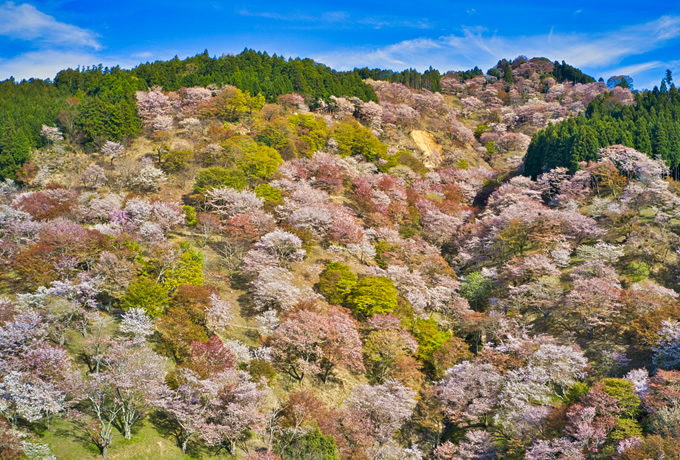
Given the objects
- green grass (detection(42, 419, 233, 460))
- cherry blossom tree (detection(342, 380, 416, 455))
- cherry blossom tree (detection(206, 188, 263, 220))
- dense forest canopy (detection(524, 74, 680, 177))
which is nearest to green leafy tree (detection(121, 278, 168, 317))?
green grass (detection(42, 419, 233, 460))

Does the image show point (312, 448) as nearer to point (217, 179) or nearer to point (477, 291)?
point (477, 291)

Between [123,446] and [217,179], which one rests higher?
[217,179]

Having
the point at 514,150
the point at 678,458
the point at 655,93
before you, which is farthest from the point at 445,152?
the point at 678,458

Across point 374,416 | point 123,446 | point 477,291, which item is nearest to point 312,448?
point 374,416

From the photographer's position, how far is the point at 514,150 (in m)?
93.1

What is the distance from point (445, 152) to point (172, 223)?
5927cm

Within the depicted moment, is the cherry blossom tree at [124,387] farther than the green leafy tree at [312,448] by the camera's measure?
No

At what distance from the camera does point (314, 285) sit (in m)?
44.8

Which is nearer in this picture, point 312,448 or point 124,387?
point 124,387

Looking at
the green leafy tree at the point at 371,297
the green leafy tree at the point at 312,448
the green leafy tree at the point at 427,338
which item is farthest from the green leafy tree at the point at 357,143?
the green leafy tree at the point at 312,448

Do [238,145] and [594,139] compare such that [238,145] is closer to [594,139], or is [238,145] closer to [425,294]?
[425,294]

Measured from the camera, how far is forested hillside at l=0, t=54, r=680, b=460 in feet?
88.4

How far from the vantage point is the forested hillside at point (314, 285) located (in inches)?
1061

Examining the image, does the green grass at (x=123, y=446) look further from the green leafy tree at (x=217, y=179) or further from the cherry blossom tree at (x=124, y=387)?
the green leafy tree at (x=217, y=179)
